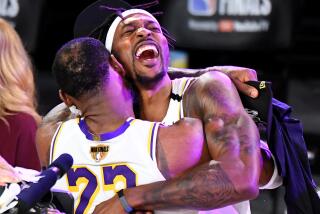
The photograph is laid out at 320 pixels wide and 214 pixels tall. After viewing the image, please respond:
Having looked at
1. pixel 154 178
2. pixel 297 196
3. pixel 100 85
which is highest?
pixel 100 85

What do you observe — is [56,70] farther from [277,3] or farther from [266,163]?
[277,3]

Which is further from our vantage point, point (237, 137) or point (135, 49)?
point (135, 49)

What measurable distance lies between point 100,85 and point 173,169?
33cm

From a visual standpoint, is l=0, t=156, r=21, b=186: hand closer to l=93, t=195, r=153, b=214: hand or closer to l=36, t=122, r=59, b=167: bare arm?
l=36, t=122, r=59, b=167: bare arm

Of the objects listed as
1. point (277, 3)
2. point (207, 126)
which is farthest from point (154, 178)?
point (277, 3)

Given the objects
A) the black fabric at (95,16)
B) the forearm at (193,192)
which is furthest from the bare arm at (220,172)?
the black fabric at (95,16)

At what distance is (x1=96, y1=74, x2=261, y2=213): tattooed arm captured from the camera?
2082 millimetres

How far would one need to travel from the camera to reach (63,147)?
7.23ft

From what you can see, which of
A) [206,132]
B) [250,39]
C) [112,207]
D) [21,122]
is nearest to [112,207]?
[112,207]

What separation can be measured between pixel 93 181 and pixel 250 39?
2654mm

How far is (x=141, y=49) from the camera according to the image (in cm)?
232

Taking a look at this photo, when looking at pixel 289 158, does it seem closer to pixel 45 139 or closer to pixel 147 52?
pixel 147 52

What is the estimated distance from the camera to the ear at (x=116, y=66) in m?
2.24

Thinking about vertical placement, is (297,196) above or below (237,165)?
below
